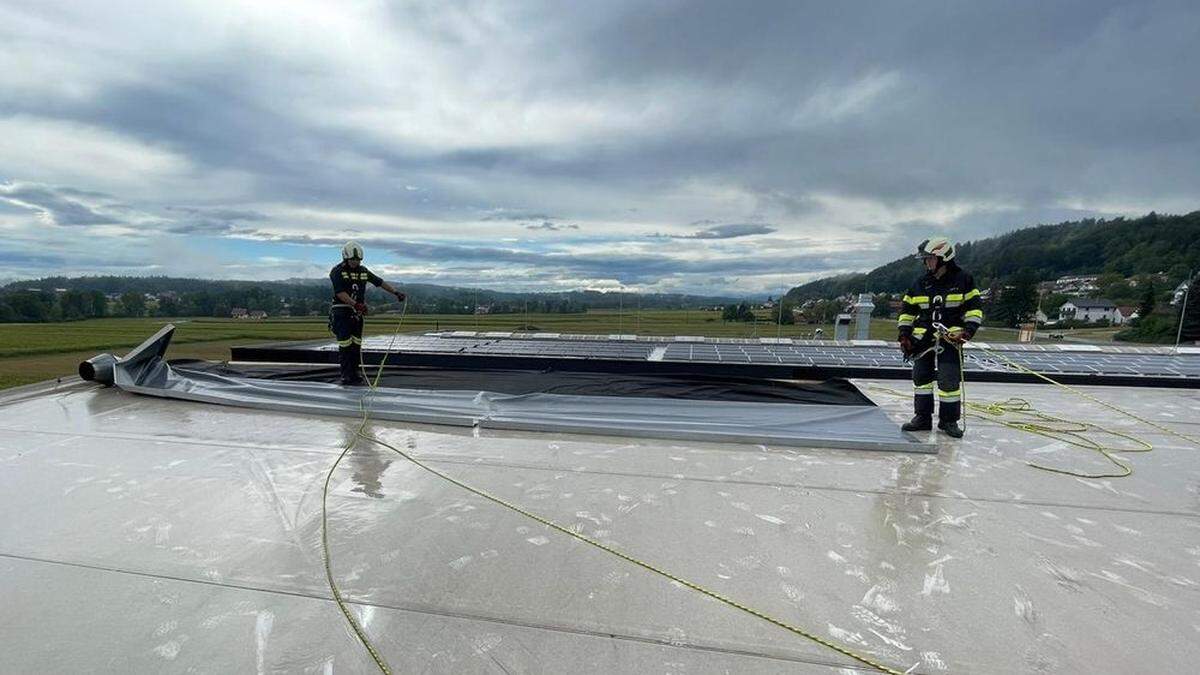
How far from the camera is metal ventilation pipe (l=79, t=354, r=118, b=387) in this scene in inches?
205

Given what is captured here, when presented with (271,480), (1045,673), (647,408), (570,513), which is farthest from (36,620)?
(647,408)

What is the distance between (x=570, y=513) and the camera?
8.77ft

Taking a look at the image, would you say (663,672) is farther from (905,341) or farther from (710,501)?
(905,341)

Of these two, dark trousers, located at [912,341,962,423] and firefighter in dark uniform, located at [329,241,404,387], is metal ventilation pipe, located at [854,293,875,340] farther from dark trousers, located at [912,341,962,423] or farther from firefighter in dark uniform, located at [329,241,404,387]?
firefighter in dark uniform, located at [329,241,404,387]

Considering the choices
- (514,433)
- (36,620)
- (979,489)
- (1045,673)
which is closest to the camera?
(1045,673)

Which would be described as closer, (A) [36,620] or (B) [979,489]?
(A) [36,620]

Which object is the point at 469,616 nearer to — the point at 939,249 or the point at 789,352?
the point at 939,249

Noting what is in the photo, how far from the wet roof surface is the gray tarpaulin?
1.02 feet

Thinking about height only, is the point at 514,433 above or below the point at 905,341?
below

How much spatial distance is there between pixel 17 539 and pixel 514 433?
2708 millimetres

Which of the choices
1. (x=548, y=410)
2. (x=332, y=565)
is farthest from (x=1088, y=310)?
(x=332, y=565)

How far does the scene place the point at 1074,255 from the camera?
75.4 feet

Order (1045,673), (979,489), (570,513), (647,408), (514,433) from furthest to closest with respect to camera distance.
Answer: (647,408) → (514,433) → (979,489) → (570,513) → (1045,673)

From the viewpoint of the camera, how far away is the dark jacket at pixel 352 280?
527cm
